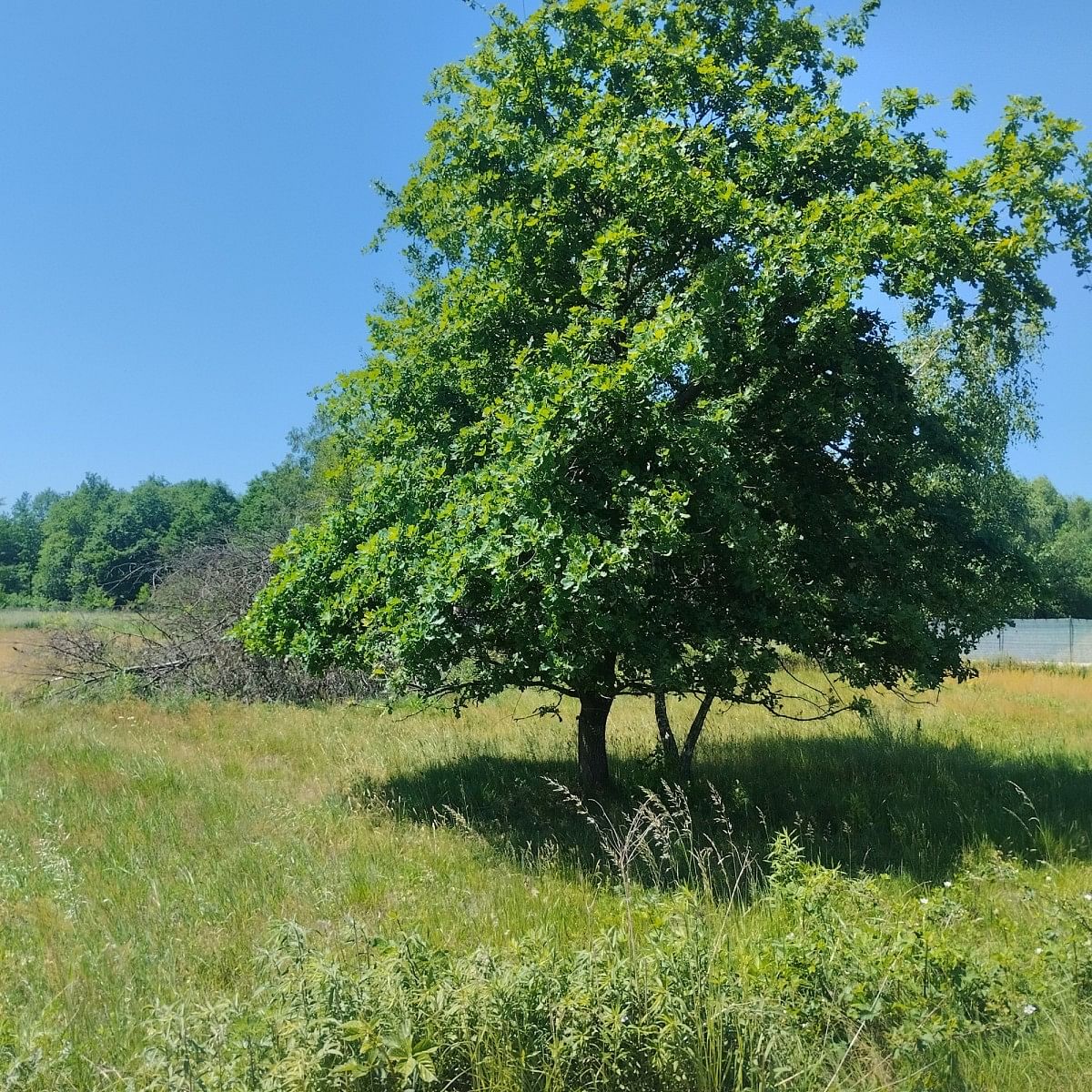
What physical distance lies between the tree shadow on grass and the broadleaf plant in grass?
107 cm

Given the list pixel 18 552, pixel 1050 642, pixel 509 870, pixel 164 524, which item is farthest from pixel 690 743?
pixel 18 552

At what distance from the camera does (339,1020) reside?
315 centimetres

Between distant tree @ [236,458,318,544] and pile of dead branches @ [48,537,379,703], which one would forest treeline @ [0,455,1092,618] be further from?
pile of dead branches @ [48,537,379,703]

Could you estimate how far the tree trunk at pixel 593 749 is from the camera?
895 cm

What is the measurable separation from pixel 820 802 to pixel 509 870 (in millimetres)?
3989

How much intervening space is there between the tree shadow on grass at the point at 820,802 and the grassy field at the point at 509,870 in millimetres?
43

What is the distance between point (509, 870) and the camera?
650cm

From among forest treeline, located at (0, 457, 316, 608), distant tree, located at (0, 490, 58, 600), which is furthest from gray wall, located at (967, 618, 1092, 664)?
distant tree, located at (0, 490, 58, 600)

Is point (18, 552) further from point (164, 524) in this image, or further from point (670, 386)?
point (670, 386)

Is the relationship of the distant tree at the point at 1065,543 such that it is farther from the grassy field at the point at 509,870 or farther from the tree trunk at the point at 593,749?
the tree trunk at the point at 593,749

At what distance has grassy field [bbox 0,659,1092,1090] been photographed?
3.72m

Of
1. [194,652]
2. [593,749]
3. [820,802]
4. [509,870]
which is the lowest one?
[509,870]

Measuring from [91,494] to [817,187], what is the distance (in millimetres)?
117187

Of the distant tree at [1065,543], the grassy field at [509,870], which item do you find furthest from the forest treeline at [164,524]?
the grassy field at [509,870]
